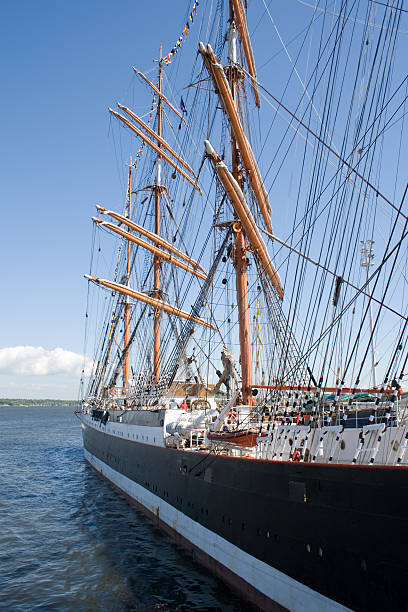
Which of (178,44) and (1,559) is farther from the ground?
(178,44)

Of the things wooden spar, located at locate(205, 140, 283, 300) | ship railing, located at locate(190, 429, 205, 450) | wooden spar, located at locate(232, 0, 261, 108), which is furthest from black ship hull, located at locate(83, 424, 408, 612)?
wooden spar, located at locate(232, 0, 261, 108)

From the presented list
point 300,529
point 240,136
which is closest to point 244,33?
point 240,136

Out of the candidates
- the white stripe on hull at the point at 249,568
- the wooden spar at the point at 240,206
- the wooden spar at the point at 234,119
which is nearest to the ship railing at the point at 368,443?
the white stripe on hull at the point at 249,568

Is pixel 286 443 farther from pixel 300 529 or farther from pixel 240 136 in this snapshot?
pixel 240 136

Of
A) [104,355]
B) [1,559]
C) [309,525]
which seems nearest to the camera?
[309,525]

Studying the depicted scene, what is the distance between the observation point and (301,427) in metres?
9.91

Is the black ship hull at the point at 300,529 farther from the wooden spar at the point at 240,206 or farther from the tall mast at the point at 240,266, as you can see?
the wooden spar at the point at 240,206

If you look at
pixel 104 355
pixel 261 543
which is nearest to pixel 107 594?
pixel 261 543

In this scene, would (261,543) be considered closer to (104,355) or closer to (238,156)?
(238,156)

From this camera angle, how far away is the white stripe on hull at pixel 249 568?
830 centimetres

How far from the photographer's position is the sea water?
1108cm

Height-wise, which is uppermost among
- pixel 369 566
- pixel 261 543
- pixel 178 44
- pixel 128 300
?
pixel 178 44

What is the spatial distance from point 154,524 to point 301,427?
10551mm

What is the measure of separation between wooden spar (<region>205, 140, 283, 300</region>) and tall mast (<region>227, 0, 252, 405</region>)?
2.17ft
